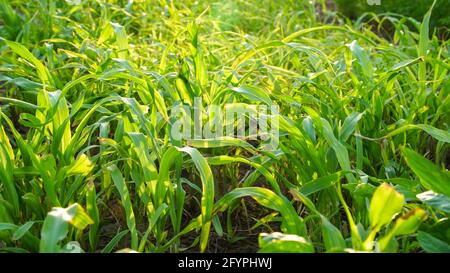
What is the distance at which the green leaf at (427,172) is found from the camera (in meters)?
1.37

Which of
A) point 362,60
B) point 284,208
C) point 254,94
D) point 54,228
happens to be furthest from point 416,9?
point 54,228

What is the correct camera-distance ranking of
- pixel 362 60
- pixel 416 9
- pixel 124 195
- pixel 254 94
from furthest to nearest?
pixel 416 9 → pixel 362 60 → pixel 254 94 → pixel 124 195

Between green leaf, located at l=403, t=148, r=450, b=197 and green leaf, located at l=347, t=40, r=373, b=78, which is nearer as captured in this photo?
green leaf, located at l=403, t=148, r=450, b=197

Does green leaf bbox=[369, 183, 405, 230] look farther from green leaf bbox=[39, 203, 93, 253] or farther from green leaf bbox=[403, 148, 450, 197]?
green leaf bbox=[39, 203, 93, 253]

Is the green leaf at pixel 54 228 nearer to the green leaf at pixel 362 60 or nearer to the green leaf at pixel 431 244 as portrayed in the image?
the green leaf at pixel 431 244

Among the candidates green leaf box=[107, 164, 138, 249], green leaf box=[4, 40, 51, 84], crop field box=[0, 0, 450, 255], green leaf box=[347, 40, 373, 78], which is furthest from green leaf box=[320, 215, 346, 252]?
green leaf box=[4, 40, 51, 84]

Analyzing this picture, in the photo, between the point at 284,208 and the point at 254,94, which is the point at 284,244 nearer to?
the point at 284,208

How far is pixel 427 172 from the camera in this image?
4.51 feet

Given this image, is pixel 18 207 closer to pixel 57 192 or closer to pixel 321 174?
pixel 57 192

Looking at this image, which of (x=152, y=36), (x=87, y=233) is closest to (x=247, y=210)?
(x=87, y=233)

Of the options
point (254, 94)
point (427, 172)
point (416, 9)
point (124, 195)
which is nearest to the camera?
point (427, 172)

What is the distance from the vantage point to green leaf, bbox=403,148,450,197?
1365mm

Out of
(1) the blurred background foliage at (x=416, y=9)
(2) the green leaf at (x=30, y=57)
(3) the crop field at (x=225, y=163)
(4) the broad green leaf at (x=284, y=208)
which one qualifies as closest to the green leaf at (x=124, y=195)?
(3) the crop field at (x=225, y=163)
